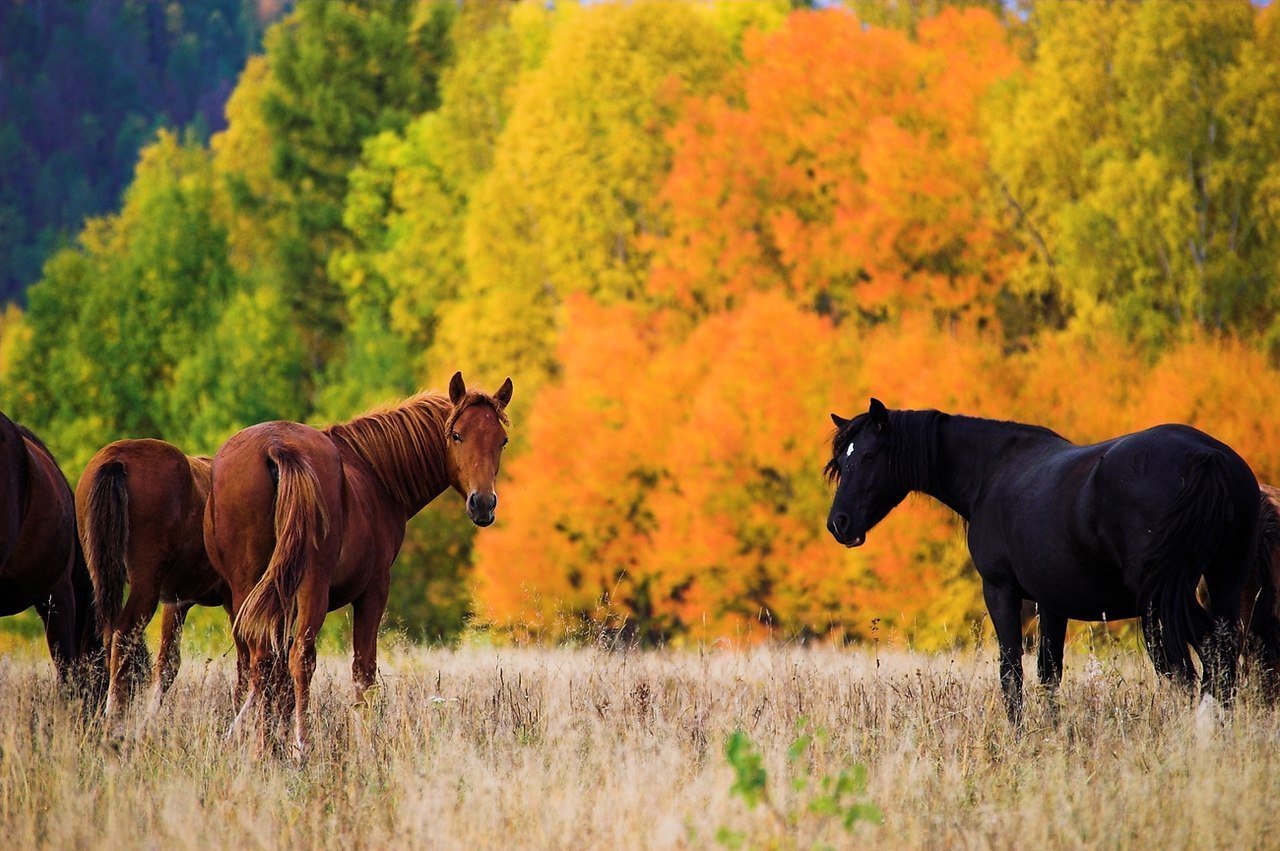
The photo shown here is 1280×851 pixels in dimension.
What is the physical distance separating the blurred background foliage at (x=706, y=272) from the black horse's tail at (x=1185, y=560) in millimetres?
4508

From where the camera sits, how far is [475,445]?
330 inches

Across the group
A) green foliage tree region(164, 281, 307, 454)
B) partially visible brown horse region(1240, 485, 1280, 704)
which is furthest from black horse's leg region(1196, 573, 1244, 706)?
green foliage tree region(164, 281, 307, 454)

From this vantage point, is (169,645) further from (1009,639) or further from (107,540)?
(1009,639)

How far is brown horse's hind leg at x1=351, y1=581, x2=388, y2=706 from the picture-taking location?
308 inches

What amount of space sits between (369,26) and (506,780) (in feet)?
132

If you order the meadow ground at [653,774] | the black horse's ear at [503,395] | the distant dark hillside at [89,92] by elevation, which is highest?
the distant dark hillside at [89,92]

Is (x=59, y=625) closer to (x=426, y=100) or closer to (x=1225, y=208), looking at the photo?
(x=1225, y=208)

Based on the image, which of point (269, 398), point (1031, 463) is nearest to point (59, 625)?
point (1031, 463)

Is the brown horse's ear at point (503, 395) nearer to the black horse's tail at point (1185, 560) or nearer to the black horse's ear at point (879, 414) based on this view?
the black horse's ear at point (879, 414)

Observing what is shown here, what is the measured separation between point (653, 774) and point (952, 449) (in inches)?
139

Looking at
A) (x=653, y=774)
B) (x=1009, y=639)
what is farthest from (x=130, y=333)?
(x=653, y=774)

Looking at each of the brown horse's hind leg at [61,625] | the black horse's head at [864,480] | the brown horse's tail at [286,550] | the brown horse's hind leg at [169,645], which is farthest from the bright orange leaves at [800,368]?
the brown horse's tail at [286,550]

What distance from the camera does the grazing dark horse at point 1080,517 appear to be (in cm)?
738

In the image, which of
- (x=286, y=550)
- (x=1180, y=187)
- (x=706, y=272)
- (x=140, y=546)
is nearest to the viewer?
(x=286, y=550)
